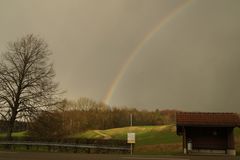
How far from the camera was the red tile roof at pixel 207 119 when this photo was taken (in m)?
28.3

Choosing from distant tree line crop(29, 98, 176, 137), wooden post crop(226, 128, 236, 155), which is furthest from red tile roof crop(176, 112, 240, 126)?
distant tree line crop(29, 98, 176, 137)

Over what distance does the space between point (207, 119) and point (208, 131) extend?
2137 millimetres

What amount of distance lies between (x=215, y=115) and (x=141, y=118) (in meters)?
82.1

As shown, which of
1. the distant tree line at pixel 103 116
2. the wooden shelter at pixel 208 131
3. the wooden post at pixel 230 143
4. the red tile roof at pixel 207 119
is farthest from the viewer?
the distant tree line at pixel 103 116

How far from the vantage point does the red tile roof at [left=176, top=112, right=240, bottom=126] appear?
28.3 m

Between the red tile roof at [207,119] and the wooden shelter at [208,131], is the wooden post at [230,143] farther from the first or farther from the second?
the red tile roof at [207,119]

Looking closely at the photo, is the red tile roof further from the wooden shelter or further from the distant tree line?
the distant tree line

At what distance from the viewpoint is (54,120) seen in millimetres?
36312

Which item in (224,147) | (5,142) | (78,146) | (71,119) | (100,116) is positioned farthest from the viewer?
(100,116)

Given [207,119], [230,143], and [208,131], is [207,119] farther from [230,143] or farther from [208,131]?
[230,143]

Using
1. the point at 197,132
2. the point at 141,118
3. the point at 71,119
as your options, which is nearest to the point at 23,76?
the point at 197,132

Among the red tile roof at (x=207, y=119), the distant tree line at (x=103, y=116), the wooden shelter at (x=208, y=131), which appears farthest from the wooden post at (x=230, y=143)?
the distant tree line at (x=103, y=116)

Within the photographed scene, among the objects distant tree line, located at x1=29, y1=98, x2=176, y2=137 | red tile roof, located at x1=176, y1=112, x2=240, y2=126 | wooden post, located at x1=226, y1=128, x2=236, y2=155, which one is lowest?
wooden post, located at x1=226, y1=128, x2=236, y2=155

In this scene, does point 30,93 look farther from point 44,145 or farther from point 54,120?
point 44,145
